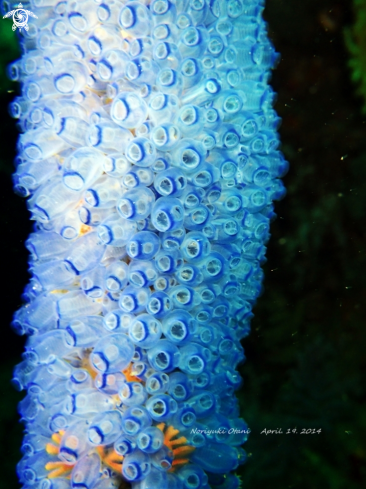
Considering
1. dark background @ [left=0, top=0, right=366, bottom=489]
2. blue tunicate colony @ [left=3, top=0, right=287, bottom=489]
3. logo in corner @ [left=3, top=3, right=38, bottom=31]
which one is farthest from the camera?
dark background @ [left=0, top=0, right=366, bottom=489]

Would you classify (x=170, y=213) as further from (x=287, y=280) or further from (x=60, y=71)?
(x=287, y=280)

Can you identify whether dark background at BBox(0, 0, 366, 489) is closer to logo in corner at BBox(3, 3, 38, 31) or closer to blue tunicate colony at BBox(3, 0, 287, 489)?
logo in corner at BBox(3, 3, 38, 31)

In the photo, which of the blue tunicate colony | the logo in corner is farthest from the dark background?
the blue tunicate colony

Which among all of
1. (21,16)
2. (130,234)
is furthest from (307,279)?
(21,16)

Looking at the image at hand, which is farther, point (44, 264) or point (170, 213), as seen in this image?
point (44, 264)

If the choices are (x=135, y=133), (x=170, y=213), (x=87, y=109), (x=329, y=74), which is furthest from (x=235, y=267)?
(x=329, y=74)

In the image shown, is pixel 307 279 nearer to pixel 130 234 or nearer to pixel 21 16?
pixel 130 234

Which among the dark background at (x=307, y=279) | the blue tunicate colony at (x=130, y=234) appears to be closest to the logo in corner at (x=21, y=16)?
the blue tunicate colony at (x=130, y=234)
